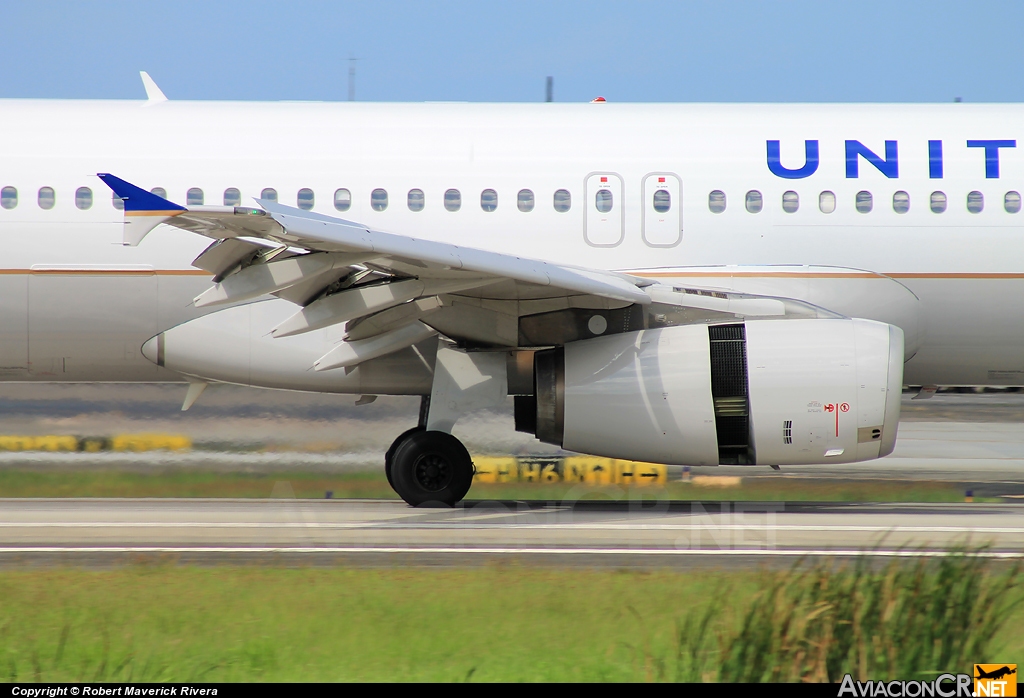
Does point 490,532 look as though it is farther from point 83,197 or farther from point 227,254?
point 83,197

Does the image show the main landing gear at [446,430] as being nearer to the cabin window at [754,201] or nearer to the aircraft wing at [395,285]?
the aircraft wing at [395,285]

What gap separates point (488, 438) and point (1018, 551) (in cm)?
693

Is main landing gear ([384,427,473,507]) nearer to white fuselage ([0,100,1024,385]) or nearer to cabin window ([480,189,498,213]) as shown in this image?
white fuselage ([0,100,1024,385])

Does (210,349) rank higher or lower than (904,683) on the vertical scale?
higher

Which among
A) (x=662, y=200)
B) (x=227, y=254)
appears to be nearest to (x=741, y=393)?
(x=662, y=200)

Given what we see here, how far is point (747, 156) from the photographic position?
10.8m

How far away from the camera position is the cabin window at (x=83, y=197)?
1054cm

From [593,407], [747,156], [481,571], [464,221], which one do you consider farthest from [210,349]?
[747,156]

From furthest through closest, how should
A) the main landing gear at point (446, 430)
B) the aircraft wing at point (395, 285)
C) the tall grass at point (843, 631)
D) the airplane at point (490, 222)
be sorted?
1. the airplane at point (490, 222)
2. the main landing gear at point (446, 430)
3. the aircraft wing at point (395, 285)
4. the tall grass at point (843, 631)

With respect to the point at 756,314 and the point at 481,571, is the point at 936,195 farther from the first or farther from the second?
the point at 481,571

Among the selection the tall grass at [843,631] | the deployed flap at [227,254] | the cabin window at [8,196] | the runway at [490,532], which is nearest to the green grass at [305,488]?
the runway at [490,532]

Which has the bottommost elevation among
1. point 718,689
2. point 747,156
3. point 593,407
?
point 718,689

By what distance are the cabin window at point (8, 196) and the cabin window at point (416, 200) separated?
12.8ft

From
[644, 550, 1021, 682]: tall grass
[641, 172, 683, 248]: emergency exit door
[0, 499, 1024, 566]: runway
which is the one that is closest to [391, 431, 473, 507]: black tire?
[0, 499, 1024, 566]: runway
